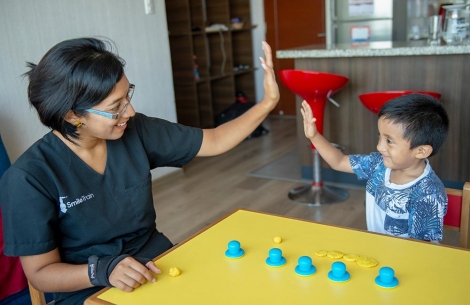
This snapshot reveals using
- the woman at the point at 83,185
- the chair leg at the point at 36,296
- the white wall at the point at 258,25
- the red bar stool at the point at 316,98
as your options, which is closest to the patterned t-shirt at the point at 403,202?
the woman at the point at 83,185

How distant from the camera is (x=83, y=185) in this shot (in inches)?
51.4

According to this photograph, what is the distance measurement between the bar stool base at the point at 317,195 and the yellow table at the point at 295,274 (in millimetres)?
2062

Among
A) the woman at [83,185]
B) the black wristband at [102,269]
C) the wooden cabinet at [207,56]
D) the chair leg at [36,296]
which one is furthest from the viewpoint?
the wooden cabinet at [207,56]

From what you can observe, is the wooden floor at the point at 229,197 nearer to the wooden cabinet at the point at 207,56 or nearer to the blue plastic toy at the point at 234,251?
the wooden cabinet at the point at 207,56

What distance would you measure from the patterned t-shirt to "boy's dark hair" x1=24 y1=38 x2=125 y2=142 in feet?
2.88

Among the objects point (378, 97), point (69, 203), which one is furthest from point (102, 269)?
point (378, 97)

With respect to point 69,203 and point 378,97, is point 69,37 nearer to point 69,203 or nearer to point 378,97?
point 378,97

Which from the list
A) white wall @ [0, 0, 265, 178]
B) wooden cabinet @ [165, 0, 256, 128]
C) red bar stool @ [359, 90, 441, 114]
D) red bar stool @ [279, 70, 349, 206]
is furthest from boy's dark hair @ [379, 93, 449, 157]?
wooden cabinet @ [165, 0, 256, 128]

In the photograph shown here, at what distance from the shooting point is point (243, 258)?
1135mm

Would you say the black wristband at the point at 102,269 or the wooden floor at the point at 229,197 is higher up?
the black wristband at the point at 102,269

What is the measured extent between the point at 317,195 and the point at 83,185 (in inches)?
90.6

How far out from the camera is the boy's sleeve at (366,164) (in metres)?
1.62

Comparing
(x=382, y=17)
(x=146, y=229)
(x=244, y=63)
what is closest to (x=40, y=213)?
(x=146, y=229)

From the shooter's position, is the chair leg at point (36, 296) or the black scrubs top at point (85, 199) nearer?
the black scrubs top at point (85, 199)
